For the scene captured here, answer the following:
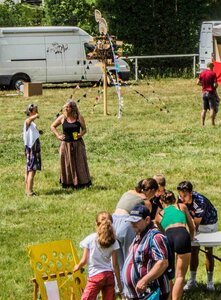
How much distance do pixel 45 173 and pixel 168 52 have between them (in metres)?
26.3

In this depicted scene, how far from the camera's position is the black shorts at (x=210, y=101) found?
23.0 meters

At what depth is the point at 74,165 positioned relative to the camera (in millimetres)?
15555

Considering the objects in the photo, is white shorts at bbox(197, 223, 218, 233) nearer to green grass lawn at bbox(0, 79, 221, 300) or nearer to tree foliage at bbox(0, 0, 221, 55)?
green grass lawn at bbox(0, 79, 221, 300)

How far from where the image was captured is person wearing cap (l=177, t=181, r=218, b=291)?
9.97 metres

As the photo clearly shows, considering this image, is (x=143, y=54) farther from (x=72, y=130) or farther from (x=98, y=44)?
(x=72, y=130)

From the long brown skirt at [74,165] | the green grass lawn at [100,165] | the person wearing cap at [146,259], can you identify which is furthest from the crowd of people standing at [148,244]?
the long brown skirt at [74,165]

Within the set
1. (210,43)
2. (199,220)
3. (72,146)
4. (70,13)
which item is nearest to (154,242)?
(199,220)

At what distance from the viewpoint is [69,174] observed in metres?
15.8

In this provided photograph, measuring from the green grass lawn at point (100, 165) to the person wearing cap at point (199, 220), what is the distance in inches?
8.1

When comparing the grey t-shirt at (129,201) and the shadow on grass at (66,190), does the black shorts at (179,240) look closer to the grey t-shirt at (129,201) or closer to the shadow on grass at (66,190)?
the grey t-shirt at (129,201)

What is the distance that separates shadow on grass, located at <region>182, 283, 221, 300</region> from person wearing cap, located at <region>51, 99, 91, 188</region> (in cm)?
568

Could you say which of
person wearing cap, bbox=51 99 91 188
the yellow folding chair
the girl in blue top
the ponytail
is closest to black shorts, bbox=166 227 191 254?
the girl in blue top

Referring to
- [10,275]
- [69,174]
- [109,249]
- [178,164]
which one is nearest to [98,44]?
[178,164]

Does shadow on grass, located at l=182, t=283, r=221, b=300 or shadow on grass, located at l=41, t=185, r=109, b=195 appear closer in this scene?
shadow on grass, located at l=182, t=283, r=221, b=300
